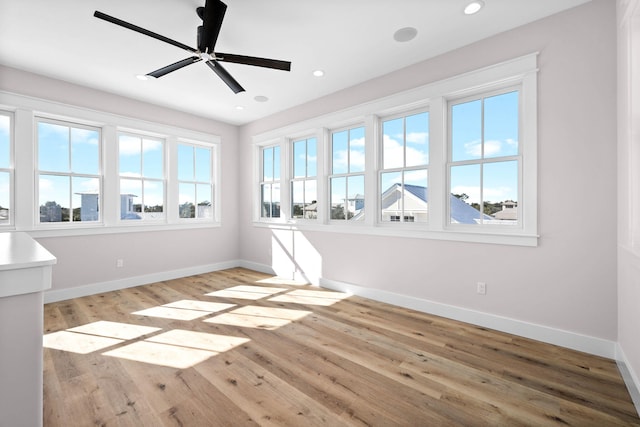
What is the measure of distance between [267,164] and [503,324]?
14.3 feet

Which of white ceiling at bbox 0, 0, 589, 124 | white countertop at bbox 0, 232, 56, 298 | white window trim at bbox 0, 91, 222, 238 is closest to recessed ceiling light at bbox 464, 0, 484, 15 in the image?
white ceiling at bbox 0, 0, 589, 124

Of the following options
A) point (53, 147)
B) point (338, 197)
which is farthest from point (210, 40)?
point (53, 147)

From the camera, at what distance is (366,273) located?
12.8ft

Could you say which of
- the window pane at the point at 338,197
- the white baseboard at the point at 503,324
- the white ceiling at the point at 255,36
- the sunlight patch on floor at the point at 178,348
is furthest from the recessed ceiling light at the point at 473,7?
the sunlight patch on floor at the point at 178,348

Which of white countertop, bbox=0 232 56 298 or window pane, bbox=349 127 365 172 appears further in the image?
window pane, bbox=349 127 365 172

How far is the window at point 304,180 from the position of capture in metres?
4.73

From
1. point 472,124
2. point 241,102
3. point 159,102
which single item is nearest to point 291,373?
point 472,124

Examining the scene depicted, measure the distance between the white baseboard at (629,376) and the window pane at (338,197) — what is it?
3014 millimetres

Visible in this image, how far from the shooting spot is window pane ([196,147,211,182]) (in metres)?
5.39

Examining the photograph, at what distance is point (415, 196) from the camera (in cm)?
359

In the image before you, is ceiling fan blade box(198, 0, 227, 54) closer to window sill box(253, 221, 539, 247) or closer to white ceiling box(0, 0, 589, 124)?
white ceiling box(0, 0, 589, 124)

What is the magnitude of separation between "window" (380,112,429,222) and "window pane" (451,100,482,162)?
307 mm

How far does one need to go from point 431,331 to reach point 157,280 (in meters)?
4.13

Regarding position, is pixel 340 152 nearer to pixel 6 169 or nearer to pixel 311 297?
pixel 311 297
